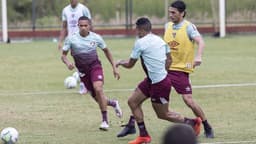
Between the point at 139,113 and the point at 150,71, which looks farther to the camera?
the point at 139,113

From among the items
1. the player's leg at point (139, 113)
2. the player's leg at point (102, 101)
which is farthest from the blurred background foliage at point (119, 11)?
the player's leg at point (139, 113)

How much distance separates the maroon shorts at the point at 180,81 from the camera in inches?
421

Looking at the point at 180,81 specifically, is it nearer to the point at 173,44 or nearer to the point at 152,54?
the point at 173,44

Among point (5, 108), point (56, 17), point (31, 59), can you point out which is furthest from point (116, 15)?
point (5, 108)

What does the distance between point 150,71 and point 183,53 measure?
2.97 ft

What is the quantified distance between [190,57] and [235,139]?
1280mm

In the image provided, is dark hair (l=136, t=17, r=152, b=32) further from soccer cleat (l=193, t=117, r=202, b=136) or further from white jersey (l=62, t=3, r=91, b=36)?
white jersey (l=62, t=3, r=91, b=36)

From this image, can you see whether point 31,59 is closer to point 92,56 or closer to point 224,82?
point 224,82

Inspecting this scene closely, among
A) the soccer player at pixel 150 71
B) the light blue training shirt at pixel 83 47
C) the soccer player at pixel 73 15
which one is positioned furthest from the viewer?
the soccer player at pixel 73 15

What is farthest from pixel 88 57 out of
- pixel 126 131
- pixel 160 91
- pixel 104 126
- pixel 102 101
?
pixel 160 91

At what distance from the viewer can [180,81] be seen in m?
10.7

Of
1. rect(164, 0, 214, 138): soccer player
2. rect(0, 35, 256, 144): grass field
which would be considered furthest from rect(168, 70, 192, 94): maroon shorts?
rect(0, 35, 256, 144): grass field

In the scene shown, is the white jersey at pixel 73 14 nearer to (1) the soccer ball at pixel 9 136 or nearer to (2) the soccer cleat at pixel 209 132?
(2) the soccer cleat at pixel 209 132

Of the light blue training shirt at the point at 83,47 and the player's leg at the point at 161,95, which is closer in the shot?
the player's leg at the point at 161,95
